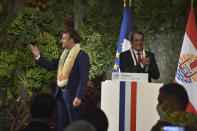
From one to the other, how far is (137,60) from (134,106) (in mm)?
673

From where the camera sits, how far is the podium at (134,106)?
4012 mm

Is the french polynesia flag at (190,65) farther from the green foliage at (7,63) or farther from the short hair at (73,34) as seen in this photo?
the green foliage at (7,63)

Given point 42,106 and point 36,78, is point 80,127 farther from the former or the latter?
point 36,78

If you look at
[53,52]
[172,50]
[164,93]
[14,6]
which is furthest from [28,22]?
[164,93]

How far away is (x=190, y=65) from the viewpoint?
5680 mm

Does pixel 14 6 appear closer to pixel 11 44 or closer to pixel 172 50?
pixel 11 44

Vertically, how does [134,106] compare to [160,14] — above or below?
below

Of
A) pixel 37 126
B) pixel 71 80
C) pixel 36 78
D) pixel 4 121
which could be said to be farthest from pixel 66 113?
pixel 37 126

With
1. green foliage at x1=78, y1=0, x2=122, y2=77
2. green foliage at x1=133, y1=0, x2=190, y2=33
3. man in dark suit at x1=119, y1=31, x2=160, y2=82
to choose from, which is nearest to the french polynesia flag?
green foliage at x1=133, y1=0, x2=190, y2=33

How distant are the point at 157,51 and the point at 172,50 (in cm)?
27

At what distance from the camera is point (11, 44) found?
6395 millimetres

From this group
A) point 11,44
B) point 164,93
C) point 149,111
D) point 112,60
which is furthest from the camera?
point 112,60

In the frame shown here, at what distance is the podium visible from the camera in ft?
13.2

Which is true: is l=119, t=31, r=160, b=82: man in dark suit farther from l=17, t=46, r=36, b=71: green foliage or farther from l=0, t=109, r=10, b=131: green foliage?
l=0, t=109, r=10, b=131: green foliage
